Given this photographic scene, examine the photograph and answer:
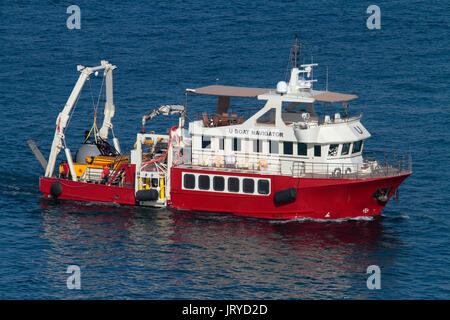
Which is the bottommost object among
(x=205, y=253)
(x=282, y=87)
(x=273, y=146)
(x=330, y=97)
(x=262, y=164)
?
(x=205, y=253)

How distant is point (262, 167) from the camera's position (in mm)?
74250

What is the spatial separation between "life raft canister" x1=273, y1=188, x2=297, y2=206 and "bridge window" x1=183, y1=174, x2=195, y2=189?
6.41 m

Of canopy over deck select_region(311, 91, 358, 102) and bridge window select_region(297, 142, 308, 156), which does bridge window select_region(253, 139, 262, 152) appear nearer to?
bridge window select_region(297, 142, 308, 156)

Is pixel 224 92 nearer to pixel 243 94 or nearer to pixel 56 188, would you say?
pixel 243 94

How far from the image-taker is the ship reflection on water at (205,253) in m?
62.1

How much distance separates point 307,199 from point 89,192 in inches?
677

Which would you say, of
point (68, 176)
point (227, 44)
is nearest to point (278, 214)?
point (68, 176)

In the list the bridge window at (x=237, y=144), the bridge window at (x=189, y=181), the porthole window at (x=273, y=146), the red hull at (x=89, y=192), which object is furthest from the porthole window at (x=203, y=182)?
the red hull at (x=89, y=192)

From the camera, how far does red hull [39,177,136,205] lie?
76.9m

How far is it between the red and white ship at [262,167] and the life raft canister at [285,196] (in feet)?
0.23

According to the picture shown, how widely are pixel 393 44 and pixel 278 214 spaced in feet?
153

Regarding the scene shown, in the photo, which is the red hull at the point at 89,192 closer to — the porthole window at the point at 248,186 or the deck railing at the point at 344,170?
the porthole window at the point at 248,186

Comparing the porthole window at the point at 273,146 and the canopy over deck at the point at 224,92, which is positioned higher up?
the canopy over deck at the point at 224,92

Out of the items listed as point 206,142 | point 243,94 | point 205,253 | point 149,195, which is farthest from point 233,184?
point 205,253
